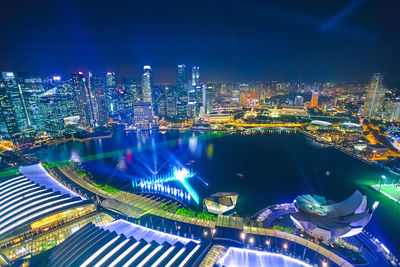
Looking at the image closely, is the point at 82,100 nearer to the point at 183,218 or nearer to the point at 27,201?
the point at 27,201

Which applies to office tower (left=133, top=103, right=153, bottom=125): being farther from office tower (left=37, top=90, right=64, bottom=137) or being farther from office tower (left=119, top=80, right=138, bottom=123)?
office tower (left=37, top=90, right=64, bottom=137)

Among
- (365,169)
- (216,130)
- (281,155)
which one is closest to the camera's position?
(365,169)

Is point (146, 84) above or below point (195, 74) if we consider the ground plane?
below

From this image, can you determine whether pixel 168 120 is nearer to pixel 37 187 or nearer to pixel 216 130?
pixel 216 130

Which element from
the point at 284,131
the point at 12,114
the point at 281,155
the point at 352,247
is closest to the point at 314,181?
the point at 281,155

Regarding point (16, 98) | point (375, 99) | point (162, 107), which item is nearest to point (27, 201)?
point (16, 98)

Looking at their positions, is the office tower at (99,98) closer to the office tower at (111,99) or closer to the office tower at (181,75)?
the office tower at (111,99)
